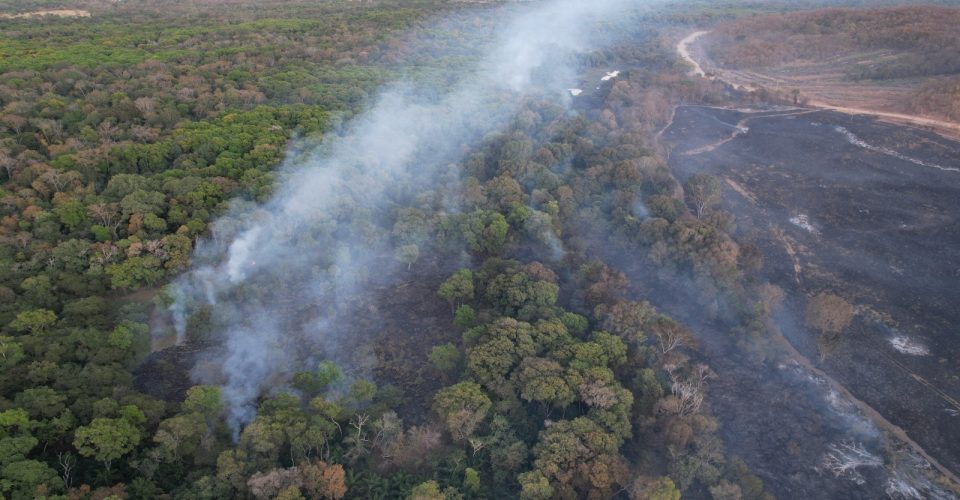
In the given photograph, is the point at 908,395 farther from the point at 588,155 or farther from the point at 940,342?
the point at 588,155

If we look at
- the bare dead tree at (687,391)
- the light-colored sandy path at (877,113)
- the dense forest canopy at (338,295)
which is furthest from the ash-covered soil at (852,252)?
the dense forest canopy at (338,295)

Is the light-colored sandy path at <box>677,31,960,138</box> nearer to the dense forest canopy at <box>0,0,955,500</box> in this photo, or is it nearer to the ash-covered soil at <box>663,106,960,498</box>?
the ash-covered soil at <box>663,106,960,498</box>

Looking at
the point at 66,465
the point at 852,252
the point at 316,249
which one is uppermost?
the point at 316,249

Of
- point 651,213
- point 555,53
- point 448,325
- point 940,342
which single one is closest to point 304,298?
point 448,325

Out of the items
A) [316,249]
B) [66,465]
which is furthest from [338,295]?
[66,465]

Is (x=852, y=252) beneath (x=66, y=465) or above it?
beneath

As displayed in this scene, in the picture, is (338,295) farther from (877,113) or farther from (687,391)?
(877,113)
